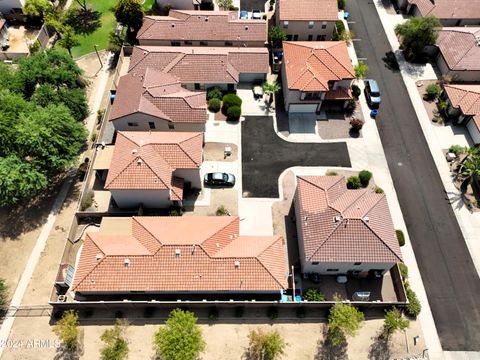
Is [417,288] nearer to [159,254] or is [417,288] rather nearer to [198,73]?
[159,254]

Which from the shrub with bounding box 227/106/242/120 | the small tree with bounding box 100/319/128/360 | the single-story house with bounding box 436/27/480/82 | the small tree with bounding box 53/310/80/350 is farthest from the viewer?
the single-story house with bounding box 436/27/480/82

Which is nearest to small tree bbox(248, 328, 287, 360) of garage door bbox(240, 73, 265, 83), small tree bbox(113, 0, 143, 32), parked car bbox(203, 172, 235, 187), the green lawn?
parked car bbox(203, 172, 235, 187)

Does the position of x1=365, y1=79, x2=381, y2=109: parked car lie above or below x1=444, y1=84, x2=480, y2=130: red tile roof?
above

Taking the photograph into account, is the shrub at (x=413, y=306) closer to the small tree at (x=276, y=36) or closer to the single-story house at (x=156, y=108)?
the single-story house at (x=156, y=108)

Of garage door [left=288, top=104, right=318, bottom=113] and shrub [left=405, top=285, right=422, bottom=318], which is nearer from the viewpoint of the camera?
shrub [left=405, top=285, right=422, bottom=318]

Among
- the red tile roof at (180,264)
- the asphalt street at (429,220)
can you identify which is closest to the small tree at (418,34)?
the asphalt street at (429,220)

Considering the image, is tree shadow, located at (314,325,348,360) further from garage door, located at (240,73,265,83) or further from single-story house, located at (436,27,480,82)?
single-story house, located at (436,27,480,82)

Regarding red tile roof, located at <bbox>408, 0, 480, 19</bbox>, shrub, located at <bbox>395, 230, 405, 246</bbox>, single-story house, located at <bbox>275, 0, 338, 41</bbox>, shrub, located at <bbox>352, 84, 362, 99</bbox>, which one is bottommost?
shrub, located at <bbox>395, 230, 405, 246</bbox>
